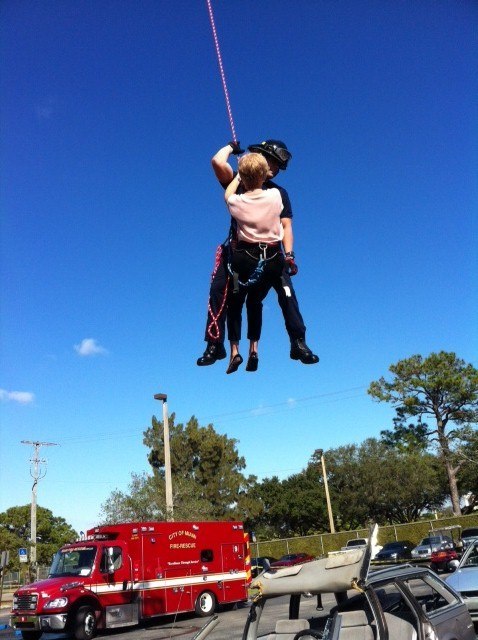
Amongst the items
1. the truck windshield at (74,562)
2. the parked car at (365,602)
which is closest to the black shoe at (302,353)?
the parked car at (365,602)

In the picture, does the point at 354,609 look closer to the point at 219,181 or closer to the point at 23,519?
the point at 219,181

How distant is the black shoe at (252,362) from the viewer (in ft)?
15.1

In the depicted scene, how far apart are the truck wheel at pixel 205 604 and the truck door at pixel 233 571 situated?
1.68 ft

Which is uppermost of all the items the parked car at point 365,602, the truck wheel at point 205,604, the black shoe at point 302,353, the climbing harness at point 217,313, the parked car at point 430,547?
the climbing harness at point 217,313

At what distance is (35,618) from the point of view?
1467 cm

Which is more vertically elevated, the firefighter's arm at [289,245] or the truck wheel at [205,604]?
the firefighter's arm at [289,245]

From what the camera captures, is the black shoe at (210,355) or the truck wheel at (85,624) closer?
the black shoe at (210,355)

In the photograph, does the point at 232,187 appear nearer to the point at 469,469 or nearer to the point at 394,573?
the point at 394,573

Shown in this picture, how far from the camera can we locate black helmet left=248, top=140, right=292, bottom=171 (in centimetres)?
412

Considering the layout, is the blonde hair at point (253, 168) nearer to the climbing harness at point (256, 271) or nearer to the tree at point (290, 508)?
the climbing harness at point (256, 271)

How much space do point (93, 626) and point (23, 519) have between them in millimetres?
78817

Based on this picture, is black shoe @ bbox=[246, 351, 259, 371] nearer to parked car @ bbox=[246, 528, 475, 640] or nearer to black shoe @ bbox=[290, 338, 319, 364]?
black shoe @ bbox=[290, 338, 319, 364]

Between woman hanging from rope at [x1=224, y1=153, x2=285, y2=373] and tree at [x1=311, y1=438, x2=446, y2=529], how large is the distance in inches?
2119

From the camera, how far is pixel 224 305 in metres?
4.40
